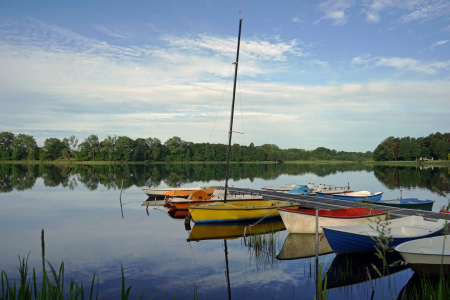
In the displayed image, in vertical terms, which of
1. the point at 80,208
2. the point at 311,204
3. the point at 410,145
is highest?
the point at 410,145

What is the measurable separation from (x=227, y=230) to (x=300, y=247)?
4.43 m

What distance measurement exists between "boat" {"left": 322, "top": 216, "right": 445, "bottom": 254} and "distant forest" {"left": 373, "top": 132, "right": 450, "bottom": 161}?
385ft

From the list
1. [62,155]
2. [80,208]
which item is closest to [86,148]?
[62,155]

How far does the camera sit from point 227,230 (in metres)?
16.1

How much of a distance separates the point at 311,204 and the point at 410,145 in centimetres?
11413

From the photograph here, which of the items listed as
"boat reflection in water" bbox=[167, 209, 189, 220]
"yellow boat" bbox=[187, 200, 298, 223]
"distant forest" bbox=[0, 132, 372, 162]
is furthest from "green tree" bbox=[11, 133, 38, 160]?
"yellow boat" bbox=[187, 200, 298, 223]

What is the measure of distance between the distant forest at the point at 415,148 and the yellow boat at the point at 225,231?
11643 cm

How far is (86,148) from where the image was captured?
405 ft

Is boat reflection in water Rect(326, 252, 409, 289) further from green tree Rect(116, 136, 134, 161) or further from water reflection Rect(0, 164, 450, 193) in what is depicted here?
green tree Rect(116, 136, 134, 161)

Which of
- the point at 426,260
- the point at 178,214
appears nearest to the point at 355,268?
the point at 426,260

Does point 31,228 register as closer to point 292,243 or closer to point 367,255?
point 292,243

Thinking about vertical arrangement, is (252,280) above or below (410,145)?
below

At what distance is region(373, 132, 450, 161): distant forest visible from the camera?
11069 centimetres

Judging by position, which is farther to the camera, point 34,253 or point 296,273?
point 34,253
